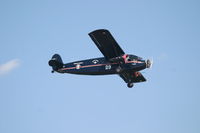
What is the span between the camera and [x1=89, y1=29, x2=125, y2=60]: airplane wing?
34969 millimetres

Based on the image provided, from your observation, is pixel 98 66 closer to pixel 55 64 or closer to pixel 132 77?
pixel 132 77

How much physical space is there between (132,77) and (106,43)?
5.92m

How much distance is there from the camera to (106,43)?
35.8 m

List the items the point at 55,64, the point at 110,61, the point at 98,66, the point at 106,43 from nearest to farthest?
the point at 106,43, the point at 110,61, the point at 98,66, the point at 55,64

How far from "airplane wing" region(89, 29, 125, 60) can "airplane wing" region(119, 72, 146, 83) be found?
3.66 meters

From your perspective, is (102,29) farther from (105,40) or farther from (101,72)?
(101,72)

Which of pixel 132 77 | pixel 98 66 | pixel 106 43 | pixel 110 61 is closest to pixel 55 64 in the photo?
pixel 98 66

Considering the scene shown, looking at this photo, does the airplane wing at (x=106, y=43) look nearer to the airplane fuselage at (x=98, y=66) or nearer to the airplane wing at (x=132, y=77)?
the airplane fuselage at (x=98, y=66)

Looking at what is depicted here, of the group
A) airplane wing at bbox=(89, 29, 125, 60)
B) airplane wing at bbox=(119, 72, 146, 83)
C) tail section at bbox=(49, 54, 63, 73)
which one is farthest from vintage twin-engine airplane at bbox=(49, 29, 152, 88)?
tail section at bbox=(49, 54, 63, 73)

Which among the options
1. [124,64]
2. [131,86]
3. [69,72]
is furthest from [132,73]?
[69,72]

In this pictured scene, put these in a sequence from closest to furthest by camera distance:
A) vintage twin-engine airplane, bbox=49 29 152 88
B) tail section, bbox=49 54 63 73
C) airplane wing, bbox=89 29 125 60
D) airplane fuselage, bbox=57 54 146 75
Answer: airplane wing, bbox=89 29 125 60, vintage twin-engine airplane, bbox=49 29 152 88, airplane fuselage, bbox=57 54 146 75, tail section, bbox=49 54 63 73

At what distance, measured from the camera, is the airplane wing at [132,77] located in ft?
130

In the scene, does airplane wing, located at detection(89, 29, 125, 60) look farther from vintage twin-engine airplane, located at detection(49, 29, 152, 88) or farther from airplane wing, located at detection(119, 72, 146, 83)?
airplane wing, located at detection(119, 72, 146, 83)

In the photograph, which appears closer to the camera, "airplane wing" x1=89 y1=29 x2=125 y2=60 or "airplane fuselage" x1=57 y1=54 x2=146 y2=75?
"airplane wing" x1=89 y1=29 x2=125 y2=60
